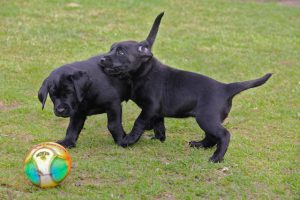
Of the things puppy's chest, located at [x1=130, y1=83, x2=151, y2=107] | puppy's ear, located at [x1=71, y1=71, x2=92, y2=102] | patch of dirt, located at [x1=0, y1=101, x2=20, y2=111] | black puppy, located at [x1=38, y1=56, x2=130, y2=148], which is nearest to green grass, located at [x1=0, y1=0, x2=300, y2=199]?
patch of dirt, located at [x1=0, y1=101, x2=20, y2=111]

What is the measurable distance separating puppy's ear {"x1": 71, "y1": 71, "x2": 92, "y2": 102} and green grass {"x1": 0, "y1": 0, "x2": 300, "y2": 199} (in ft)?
2.65

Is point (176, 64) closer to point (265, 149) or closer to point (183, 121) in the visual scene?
point (183, 121)

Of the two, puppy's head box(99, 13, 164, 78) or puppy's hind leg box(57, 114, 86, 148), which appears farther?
puppy's hind leg box(57, 114, 86, 148)

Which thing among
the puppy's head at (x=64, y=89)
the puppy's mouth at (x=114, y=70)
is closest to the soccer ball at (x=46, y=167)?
the puppy's head at (x=64, y=89)

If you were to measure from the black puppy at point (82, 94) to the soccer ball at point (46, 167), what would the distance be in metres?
0.91

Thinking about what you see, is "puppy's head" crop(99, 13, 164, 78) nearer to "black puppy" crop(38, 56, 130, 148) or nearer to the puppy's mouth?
the puppy's mouth

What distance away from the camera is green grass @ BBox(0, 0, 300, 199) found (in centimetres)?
676

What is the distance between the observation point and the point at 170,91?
790cm

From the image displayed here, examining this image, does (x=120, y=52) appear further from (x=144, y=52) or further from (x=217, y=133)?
(x=217, y=133)

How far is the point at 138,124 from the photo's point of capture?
786 centimetres

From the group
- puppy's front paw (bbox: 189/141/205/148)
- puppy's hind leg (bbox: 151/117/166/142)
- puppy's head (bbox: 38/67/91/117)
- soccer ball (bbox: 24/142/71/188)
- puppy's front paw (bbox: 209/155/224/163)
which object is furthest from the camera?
puppy's hind leg (bbox: 151/117/166/142)

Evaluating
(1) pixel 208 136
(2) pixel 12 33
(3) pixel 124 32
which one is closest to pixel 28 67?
(2) pixel 12 33

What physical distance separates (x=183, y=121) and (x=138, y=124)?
1.63 metres

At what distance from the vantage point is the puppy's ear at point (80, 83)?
7.18m
